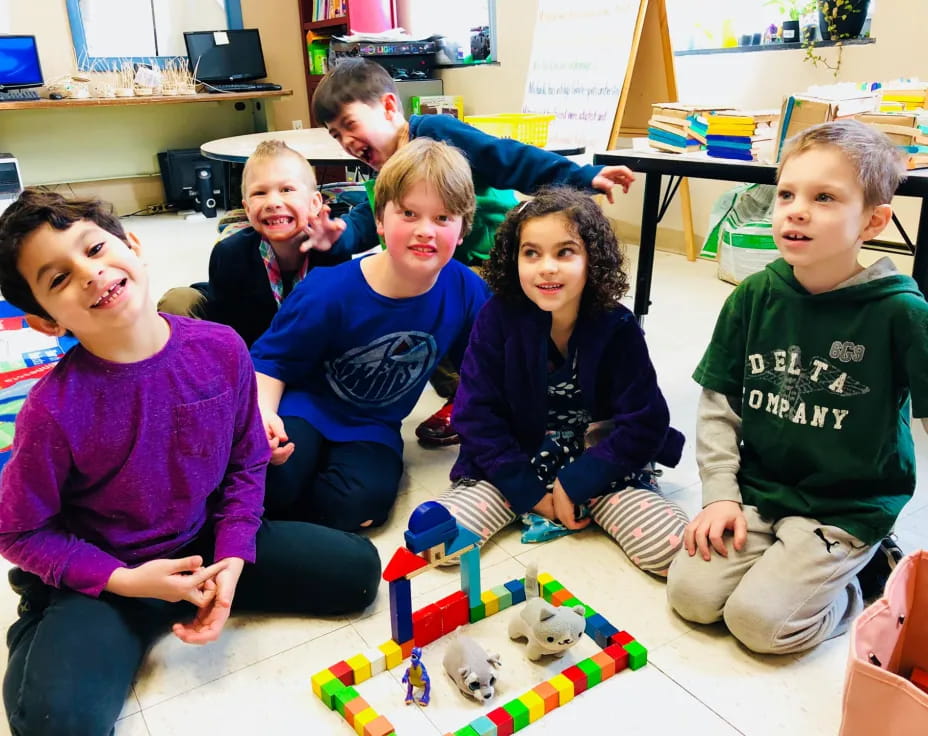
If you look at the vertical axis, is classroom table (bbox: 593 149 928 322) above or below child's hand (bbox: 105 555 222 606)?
above

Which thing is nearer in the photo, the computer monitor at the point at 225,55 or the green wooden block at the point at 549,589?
the green wooden block at the point at 549,589

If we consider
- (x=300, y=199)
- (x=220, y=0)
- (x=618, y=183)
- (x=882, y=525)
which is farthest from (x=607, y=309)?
(x=220, y=0)

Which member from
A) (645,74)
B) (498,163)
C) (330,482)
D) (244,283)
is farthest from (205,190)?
(330,482)

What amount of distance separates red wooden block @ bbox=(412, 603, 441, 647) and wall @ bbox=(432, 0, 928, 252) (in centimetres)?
243

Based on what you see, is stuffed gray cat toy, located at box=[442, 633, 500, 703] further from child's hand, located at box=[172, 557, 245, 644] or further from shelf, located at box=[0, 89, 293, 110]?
shelf, located at box=[0, 89, 293, 110]

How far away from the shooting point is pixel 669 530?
1430mm

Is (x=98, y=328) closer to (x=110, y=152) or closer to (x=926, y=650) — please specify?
(x=926, y=650)

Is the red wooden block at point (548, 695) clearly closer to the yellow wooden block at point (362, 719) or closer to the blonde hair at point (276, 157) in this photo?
the yellow wooden block at point (362, 719)

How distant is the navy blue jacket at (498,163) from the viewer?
1.78 m

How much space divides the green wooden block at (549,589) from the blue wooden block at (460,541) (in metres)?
0.20

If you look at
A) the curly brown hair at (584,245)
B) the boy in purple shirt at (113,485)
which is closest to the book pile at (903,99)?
the curly brown hair at (584,245)

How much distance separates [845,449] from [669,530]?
335mm

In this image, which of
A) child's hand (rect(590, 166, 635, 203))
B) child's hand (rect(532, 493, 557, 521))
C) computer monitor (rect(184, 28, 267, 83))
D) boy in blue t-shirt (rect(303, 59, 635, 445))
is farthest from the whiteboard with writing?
computer monitor (rect(184, 28, 267, 83))

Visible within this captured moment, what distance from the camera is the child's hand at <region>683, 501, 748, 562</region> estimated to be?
4.28 ft
